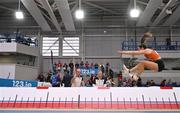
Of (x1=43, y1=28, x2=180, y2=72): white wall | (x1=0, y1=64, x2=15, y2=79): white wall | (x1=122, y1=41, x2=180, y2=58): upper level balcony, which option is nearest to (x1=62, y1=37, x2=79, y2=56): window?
(x1=43, y1=28, x2=180, y2=72): white wall

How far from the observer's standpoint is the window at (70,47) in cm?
2041

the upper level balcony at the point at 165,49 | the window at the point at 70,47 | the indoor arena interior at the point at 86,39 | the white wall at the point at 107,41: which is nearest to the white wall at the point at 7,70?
the indoor arena interior at the point at 86,39

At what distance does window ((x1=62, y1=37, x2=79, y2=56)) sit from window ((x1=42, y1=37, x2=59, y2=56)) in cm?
70

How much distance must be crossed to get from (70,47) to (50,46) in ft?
5.80

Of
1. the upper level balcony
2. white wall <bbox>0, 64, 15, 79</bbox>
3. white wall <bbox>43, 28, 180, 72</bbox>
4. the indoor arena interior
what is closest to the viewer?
the indoor arena interior

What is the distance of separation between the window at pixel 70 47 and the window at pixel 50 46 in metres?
0.70

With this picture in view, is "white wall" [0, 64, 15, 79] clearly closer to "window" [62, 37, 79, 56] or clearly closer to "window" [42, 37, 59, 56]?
"window" [42, 37, 59, 56]

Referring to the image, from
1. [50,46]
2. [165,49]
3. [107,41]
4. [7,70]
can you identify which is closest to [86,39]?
[107,41]

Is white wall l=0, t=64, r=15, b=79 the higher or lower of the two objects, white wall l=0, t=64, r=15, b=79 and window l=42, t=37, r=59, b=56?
the lower

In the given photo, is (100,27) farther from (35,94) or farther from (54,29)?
(35,94)

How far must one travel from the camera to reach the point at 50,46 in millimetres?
20562

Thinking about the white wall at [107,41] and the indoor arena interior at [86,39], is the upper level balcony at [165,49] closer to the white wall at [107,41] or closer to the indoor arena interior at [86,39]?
the indoor arena interior at [86,39]

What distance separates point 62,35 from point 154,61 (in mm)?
16911

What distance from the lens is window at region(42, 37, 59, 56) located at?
2042 centimetres
